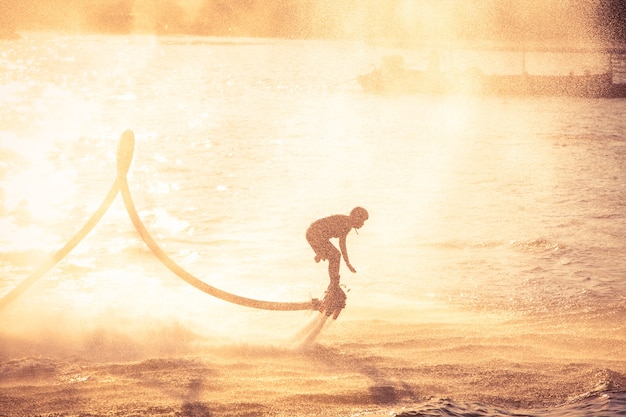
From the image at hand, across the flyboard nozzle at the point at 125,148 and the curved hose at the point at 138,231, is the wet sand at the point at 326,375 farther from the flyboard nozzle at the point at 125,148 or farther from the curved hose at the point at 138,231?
the flyboard nozzle at the point at 125,148

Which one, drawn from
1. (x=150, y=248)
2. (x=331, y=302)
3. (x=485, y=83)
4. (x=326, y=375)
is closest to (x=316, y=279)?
(x=331, y=302)

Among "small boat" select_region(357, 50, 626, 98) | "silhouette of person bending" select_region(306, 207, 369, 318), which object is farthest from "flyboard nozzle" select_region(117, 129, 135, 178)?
"small boat" select_region(357, 50, 626, 98)

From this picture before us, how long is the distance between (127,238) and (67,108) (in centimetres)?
3637

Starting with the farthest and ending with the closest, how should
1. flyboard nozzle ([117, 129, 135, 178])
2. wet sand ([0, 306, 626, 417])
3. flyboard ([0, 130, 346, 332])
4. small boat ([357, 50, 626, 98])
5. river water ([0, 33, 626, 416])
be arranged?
1. small boat ([357, 50, 626, 98])
2. flyboard ([0, 130, 346, 332])
3. flyboard nozzle ([117, 129, 135, 178])
4. river water ([0, 33, 626, 416])
5. wet sand ([0, 306, 626, 417])

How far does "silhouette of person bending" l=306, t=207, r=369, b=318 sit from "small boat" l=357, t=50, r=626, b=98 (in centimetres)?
4467

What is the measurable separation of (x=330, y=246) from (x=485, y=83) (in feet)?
150

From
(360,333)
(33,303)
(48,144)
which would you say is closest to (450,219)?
(360,333)

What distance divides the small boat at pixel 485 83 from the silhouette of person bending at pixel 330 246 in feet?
147

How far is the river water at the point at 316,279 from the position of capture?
7691mm

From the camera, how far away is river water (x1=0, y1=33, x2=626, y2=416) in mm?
7691

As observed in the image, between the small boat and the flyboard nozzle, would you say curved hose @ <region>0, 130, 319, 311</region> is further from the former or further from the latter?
the small boat

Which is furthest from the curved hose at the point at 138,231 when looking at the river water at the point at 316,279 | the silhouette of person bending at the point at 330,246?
the river water at the point at 316,279

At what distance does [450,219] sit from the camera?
1733 cm

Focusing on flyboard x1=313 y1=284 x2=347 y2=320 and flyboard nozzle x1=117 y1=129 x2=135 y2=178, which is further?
flyboard x1=313 y1=284 x2=347 y2=320
